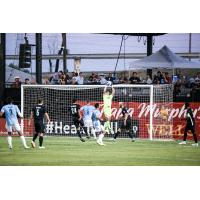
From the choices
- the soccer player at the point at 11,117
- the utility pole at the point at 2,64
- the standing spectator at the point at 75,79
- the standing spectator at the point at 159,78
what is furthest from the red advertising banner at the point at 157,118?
the standing spectator at the point at 75,79

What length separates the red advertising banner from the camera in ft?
58.3

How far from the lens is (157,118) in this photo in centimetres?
1869

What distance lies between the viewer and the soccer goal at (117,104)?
17812mm

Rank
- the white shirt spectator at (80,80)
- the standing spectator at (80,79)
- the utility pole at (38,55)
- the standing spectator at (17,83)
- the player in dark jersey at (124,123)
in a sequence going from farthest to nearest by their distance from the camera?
the player in dark jersey at (124,123), the white shirt spectator at (80,80), the standing spectator at (80,79), the standing spectator at (17,83), the utility pole at (38,55)

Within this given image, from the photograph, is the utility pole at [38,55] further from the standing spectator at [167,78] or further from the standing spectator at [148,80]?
the standing spectator at [167,78]

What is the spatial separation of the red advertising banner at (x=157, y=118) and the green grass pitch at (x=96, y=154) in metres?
0.37

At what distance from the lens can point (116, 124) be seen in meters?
18.2

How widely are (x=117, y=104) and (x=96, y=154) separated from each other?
48.5 inches
